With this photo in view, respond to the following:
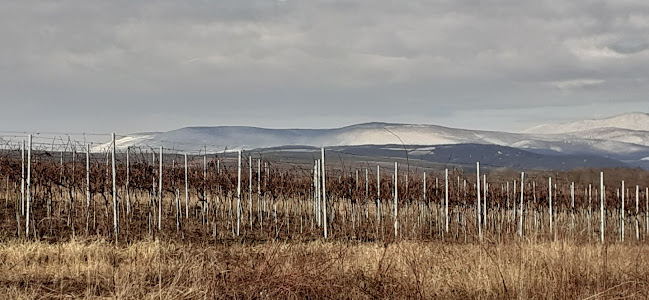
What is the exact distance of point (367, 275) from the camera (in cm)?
759

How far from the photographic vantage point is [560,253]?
7.98 meters

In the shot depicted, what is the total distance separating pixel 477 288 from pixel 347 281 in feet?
4.24

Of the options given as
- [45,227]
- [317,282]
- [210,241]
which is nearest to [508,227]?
[317,282]

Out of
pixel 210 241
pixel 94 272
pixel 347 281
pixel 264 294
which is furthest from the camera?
pixel 210 241

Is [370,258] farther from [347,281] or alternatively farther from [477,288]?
[477,288]

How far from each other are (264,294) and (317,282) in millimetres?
523

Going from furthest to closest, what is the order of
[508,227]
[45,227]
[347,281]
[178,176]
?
[178,176], [45,227], [508,227], [347,281]

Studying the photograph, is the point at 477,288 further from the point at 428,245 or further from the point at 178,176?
the point at 178,176

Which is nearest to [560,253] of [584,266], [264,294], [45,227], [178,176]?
[584,266]

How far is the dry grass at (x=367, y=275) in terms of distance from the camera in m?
6.47

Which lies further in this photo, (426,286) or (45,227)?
(45,227)

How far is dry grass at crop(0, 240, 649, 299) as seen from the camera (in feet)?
21.2

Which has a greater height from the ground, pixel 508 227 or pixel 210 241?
pixel 508 227

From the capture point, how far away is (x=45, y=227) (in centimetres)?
1599
